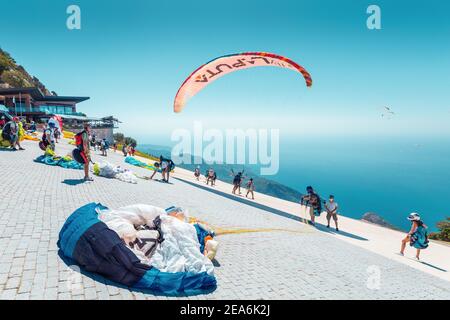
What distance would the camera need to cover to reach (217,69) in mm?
13617

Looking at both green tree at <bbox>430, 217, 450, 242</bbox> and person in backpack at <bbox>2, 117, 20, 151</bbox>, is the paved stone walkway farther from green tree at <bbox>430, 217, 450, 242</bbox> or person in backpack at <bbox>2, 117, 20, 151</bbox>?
green tree at <bbox>430, 217, 450, 242</bbox>

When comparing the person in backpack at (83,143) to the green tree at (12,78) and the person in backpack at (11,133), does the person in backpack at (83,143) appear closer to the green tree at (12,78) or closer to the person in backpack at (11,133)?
the person in backpack at (11,133)

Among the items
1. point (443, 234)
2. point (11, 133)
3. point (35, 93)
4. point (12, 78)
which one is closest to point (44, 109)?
point (35, 93)

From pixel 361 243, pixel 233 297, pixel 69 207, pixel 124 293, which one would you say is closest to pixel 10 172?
pixel 69 207

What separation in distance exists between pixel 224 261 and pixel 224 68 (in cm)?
1056

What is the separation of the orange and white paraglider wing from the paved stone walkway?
6131 millimetres

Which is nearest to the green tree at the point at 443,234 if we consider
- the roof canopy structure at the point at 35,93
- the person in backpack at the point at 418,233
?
the person in backpack at the point at 418,233

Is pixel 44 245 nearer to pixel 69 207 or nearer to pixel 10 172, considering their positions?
pixel 69 207

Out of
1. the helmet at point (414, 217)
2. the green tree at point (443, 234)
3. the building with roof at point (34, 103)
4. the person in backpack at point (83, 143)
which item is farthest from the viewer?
the building with roof at point (34, 103)

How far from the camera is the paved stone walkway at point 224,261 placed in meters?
3.84

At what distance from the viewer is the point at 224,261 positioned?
19.4ft

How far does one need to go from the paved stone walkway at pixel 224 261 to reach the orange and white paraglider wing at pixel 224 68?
6131 mm

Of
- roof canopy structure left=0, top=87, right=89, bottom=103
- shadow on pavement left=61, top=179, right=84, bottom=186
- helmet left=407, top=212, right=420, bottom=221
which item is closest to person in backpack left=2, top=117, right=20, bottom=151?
shadow on pavement left=61, top=179, right=84, bottom=186

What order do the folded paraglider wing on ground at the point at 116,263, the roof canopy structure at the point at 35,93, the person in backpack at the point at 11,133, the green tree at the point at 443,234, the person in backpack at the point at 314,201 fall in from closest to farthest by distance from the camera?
1. the folded paraglider wing on ground at the point at 116,263
2. the person in backpack at the point at 314,201
3. the person in backpack at the point at 11,133
4. the green tree at the point at 443,234
5. the roof canopy structure at the point at 35,93
